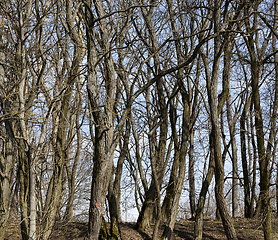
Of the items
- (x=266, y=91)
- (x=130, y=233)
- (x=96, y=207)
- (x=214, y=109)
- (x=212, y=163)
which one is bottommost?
(x=130, y=233)

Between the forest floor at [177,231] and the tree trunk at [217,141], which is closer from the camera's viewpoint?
the tree trunk at [217,141]

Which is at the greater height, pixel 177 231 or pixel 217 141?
pixel 217 141

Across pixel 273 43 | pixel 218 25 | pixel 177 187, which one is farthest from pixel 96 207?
pixel 273 43

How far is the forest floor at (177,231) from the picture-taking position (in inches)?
350

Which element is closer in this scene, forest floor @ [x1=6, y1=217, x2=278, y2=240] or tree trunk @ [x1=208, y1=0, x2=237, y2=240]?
tree trunk @ [x1=208, y1=0, x2=237, y2=240]

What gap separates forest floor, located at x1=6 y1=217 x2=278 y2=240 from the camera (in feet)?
29.2

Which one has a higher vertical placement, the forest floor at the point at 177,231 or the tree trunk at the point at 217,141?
the tree trunk at the point at 217,141

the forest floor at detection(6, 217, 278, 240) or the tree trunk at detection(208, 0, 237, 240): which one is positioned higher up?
the tree trunk at detection(208, 0, 237, 240)

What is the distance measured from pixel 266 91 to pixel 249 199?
535cm

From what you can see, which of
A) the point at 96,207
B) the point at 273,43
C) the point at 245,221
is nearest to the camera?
the point at 96,207

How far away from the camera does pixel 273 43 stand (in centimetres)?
1230

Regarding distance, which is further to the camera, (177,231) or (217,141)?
(177,231)

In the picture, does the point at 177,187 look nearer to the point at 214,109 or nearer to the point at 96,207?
the point at 214,109

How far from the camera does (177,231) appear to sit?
33.0ft
